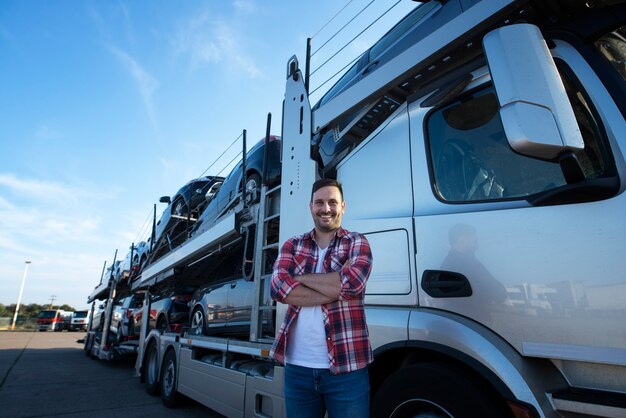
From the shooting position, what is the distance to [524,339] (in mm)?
1623

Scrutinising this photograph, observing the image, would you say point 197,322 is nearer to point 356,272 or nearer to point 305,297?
point 305,297

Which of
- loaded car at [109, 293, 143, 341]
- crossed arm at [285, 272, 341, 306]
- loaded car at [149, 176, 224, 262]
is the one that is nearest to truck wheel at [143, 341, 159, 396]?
loaded car at [149, 176, 224, 262]

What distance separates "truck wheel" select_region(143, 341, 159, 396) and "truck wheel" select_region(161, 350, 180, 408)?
349mm

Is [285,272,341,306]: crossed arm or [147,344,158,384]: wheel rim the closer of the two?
[285,272,341,306]: crossed arm

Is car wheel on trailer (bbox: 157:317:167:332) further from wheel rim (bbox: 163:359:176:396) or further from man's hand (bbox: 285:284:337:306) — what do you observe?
man's hand (bbox: 285:284:337:306)

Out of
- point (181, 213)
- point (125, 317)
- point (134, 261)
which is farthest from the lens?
point (134, 261)

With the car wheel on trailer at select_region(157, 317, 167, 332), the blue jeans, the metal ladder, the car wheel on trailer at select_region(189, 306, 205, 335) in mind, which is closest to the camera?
the blue jeans

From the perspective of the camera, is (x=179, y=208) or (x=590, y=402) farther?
(x=179, y=208)

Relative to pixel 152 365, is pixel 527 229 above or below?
above

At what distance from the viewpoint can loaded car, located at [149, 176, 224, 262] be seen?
8.07m

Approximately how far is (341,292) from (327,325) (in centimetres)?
16

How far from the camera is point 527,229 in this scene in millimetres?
1670

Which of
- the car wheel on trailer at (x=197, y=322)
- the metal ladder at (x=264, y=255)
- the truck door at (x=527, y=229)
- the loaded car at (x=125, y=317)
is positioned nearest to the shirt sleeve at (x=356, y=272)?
the truck door at (x=527, y=229)

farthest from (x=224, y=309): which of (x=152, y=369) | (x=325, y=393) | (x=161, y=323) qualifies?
(x=325, y=393)
